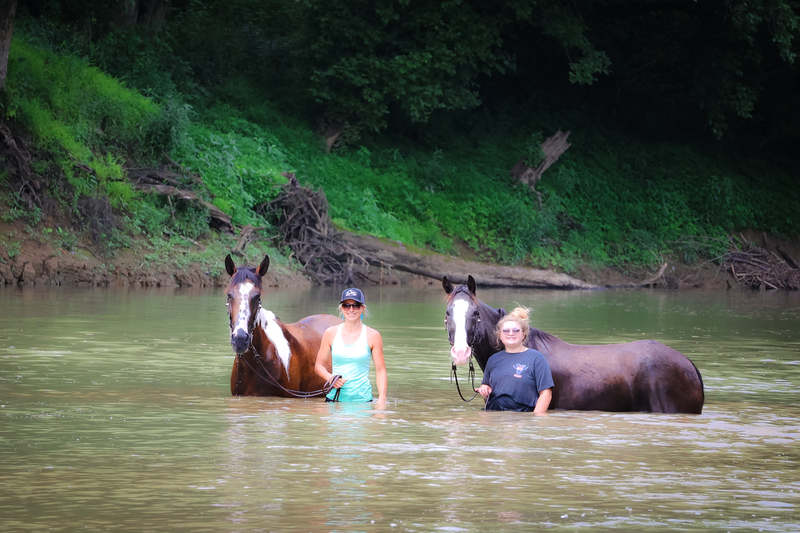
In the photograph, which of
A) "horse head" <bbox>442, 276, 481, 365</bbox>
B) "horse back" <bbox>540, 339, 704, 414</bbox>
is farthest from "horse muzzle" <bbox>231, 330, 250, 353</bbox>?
"horse back" <bbox>540, 339, 704, 414</bbox>

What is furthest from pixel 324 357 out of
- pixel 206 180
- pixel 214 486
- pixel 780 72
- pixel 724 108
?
pixel 780 72

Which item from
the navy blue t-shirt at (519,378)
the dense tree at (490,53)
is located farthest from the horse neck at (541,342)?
the dense tree at (490,53)

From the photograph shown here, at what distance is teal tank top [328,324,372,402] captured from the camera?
976 cm

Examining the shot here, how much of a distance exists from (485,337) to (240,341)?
2.28 meters

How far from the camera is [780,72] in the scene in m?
41.4

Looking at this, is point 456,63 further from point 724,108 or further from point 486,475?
point 486,475

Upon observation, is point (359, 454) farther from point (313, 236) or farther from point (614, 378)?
point (313, 236)

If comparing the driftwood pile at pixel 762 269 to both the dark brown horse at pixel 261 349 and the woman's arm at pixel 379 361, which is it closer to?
the dark brown horse at pixel 261 349

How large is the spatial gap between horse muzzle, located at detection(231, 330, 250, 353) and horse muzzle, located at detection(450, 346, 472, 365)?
75.2 inches

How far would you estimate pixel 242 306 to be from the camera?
989cm

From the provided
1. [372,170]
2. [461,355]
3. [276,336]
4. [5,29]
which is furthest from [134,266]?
[461,355]

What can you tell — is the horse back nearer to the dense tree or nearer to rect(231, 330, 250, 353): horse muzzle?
rect(231, 330, 250, 353): horse muzzle

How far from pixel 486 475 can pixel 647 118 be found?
1570 inches

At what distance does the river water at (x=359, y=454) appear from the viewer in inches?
234
